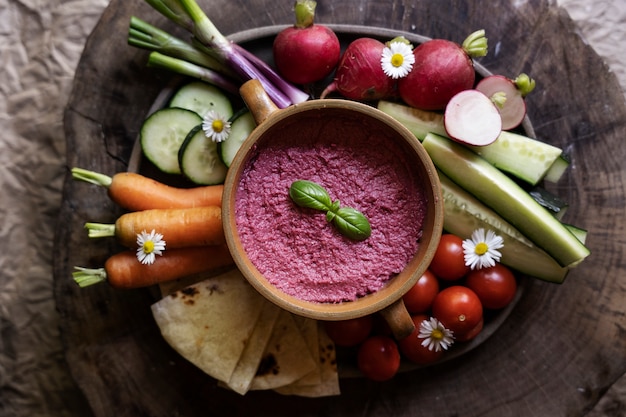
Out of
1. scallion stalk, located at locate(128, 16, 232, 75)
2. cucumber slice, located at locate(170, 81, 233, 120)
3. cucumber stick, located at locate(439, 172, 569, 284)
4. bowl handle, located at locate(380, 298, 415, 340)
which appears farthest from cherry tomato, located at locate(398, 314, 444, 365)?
scallion stalk, located at locate(128, 16, 232, 75)

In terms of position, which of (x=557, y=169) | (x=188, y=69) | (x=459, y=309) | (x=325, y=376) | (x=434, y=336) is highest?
(x=188, y=69)

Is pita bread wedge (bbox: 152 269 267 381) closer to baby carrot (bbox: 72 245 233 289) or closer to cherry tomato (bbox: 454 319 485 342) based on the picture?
baby carrot (bbox: 72 245 233 289)

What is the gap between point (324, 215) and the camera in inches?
72.7

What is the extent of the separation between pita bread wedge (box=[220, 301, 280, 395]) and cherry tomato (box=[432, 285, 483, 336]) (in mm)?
597

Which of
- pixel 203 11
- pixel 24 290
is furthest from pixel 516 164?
pixel 24 290

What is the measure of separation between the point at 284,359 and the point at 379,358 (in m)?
0.35

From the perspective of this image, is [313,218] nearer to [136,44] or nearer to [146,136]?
[146,136]

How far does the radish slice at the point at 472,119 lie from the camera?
2.01m

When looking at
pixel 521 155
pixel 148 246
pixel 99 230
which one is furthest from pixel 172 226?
pixel 521 155

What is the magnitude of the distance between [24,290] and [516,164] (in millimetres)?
2252

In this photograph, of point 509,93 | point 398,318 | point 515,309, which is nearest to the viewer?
point 398,318

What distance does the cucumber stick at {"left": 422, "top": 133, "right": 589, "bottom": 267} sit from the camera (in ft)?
6.67

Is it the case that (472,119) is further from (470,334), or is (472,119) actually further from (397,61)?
(470,334)

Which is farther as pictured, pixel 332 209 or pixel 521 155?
pixel 521 155
